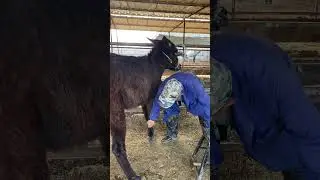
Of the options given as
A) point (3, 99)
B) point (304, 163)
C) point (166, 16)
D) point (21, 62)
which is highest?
point (166, 16)

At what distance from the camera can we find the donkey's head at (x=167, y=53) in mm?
1609

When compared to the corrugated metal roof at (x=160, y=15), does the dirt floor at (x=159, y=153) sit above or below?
below

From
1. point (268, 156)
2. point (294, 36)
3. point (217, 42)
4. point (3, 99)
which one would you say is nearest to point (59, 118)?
point (3, 99)

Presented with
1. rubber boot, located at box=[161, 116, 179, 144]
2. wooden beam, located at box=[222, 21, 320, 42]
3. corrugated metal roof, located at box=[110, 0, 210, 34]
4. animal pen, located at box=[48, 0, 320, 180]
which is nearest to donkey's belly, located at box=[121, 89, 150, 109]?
animal pen, located at box=[48, 0, 320, 180]

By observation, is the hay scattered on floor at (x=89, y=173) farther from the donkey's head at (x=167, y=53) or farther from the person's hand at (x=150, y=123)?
the donkey's head at (x=167, y=53)

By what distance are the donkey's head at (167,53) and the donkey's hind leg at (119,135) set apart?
0.81 feet

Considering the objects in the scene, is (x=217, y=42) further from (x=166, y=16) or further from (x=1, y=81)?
(x=1, y=81)

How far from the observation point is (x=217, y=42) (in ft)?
5.32

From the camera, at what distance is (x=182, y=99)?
1.65m

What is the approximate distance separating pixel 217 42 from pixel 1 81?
82cm

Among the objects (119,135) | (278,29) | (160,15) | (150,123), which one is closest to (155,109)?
(150,123)

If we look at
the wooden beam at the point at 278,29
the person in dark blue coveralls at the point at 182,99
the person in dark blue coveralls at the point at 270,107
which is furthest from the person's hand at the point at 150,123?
the wooden beam at the point at 278,29

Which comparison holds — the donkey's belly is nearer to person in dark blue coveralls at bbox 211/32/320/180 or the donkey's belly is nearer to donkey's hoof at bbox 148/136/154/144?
donkey's hoof at bbox 148/136/154/144

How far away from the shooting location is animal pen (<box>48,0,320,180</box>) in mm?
1585
